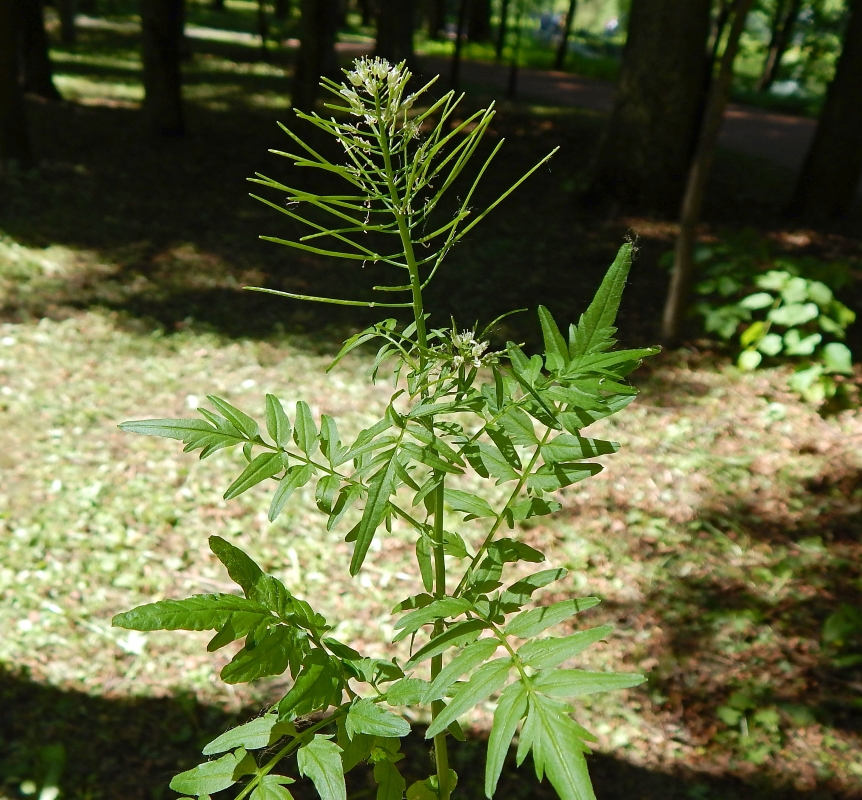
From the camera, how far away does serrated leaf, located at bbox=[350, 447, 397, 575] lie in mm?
1160

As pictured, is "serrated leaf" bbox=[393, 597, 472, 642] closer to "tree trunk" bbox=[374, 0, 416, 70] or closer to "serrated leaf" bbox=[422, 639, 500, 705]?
"serrated leaf" bbox=[422, 639, 500, 705]

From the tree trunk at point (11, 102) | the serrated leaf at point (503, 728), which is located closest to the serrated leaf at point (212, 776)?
the serrated leaf at point (503, 728)

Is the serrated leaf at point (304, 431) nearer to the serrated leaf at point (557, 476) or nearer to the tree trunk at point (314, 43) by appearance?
the serrated leaf at point (557, 476)

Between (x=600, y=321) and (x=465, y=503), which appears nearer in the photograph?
(x=600, y=321)

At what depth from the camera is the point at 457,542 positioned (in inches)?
58.1

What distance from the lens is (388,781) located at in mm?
1406

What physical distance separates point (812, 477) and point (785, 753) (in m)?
1.95

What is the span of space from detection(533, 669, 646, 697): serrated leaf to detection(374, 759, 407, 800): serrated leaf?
0.41 m

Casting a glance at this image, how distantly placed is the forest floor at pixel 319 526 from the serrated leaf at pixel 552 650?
2005 mm

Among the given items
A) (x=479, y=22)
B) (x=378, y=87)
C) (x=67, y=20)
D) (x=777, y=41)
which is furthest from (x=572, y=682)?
(x=479, y=22)

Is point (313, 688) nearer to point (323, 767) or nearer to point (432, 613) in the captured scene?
point (323, 767)

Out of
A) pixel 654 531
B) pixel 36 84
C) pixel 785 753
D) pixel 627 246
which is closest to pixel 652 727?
pixel 785 753

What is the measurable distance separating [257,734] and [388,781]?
0.26 m

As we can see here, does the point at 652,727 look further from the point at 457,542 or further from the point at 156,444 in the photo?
the point at 156,444
